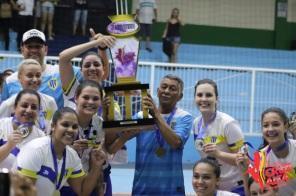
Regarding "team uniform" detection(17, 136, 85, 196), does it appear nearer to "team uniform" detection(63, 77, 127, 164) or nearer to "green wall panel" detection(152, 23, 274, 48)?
"team uniform" detection(63, 77, 127, 164)

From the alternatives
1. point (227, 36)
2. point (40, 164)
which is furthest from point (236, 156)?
point (227, 36)

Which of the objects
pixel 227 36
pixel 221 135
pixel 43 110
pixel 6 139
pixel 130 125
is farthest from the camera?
pixel 227 36

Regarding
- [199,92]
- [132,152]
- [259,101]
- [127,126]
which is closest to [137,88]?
[127,126]

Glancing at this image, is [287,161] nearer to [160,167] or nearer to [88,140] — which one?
[160,167]

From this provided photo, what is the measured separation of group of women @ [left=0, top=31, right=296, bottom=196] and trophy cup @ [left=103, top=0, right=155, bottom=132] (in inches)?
2.9

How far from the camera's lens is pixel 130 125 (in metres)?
4.85

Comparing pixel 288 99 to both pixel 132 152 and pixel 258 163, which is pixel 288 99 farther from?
pixel 258 163

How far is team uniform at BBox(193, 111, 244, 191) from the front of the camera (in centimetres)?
532

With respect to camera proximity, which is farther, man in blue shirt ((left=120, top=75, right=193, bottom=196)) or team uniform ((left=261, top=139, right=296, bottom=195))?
man in blue shirt ((left=120, top=75, right=193, bottom=196))

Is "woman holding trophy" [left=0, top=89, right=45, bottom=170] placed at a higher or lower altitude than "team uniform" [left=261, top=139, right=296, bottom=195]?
higher

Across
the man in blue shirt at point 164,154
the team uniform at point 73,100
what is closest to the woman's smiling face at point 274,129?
the man in blue shirt at point 164,154

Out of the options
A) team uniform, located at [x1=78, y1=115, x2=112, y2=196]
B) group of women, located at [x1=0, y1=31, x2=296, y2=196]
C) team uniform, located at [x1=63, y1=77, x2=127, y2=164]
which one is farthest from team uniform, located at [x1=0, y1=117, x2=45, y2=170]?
team uniform, located at [x1=63, y1=77, x2=127, y2=164]

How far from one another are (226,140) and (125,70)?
107cm

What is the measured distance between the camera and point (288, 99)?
41.4ft
